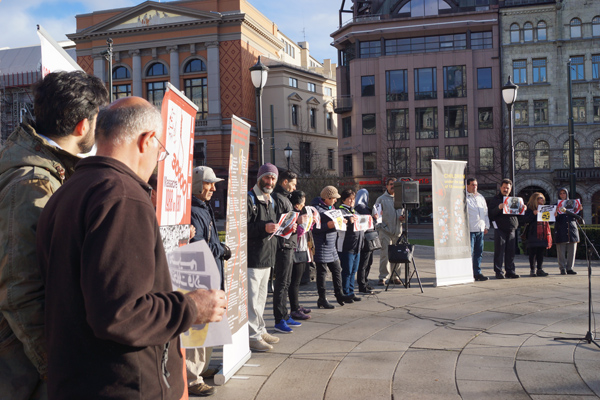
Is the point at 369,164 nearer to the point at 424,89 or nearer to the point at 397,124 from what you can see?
the point at 397,124

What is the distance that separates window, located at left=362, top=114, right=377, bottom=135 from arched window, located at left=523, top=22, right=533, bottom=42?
Result: 1391 cm

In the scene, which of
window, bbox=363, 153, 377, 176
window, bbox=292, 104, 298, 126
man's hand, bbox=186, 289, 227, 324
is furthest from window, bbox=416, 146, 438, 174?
man's hand, bbox=186, 289, 227, 324

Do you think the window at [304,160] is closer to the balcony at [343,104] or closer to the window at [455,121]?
the balcony at [343,104]

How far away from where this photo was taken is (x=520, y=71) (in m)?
43.4

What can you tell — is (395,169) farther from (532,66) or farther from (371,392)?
(371,392)

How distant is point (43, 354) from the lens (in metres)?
2.05

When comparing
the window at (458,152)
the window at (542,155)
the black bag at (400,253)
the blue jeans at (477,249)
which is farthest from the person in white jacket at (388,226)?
the window at (458,152)

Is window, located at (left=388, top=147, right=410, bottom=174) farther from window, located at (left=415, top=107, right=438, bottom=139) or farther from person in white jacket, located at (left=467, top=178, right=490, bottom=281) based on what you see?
person in white jacket, located at (left=467, top=178, right=490, bottom=281)

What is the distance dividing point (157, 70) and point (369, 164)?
22085 millimetres

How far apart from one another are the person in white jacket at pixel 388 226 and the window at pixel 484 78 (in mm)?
37720

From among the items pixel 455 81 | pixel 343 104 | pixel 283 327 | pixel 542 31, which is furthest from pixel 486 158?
pixel 283 327

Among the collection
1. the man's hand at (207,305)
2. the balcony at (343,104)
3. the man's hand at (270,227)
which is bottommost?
the man's hand at (207,305)

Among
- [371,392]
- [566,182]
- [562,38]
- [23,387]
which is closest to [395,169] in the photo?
[566,182]

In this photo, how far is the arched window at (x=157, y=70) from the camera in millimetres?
50000
